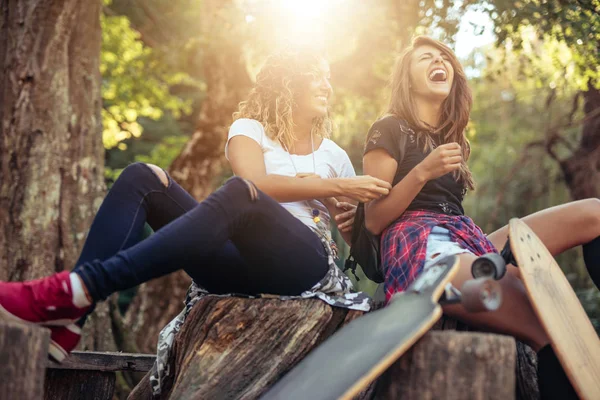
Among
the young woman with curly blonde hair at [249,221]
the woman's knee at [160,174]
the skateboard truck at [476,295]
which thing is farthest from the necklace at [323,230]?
the skateboard truck at [476,295]

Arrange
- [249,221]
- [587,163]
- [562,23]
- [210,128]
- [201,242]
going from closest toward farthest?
1. [201,242]
2. [249,221]
3. [562,23]
4. [210,128]
5. [587,163]

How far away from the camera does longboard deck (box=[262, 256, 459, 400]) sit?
1.95 m

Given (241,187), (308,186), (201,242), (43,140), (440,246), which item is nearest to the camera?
(201,242)

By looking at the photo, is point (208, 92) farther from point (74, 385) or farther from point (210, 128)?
point (74, 385)

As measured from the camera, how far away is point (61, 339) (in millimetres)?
2166

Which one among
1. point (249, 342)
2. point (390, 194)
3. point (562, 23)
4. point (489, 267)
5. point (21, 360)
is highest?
point (562, 23)

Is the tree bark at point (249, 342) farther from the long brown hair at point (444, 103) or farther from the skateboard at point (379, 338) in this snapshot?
the long brown hair at point (444, 103)

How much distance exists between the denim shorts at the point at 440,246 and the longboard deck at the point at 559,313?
9.3 inches

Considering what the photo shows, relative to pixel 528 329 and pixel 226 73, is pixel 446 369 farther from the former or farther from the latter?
pixel 226 73

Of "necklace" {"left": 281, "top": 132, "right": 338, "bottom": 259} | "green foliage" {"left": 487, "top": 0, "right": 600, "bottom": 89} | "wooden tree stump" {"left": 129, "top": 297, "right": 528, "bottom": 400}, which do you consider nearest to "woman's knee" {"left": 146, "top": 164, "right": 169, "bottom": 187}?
→ "wooden tree stump" {"left": 129, "top": 297, "right": 528, "bottom": 400}

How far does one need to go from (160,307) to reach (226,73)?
96.8 inches

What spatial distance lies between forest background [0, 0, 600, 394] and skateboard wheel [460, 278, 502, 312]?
4.35 ft

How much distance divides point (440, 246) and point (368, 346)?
71 cm

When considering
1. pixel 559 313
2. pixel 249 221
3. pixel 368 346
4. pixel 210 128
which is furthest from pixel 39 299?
pixel 210 128
